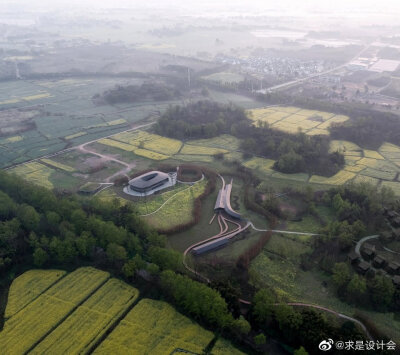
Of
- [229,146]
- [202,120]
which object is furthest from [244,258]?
[202,120]

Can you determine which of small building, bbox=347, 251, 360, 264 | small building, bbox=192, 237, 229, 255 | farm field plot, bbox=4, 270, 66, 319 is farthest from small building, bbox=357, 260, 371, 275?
farm field plot, bbox=4, 270, 66, 319

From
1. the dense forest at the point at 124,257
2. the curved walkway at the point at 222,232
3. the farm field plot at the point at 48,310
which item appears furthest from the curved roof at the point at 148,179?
the farm field plot at the point at 48,310

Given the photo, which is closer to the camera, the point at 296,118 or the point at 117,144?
the point at 117,144

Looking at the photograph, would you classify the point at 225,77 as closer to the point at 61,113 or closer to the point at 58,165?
the point at 61,113

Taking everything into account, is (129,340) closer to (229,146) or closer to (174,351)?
(174,351)

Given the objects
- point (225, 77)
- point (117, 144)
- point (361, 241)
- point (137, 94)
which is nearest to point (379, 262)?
point (361, 241)

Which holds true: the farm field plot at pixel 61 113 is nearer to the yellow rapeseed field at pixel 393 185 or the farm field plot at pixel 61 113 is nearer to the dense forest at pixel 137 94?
the dense forest at pixel 137 94

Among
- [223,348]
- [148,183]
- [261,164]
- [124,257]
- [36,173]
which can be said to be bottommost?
[223,348]
